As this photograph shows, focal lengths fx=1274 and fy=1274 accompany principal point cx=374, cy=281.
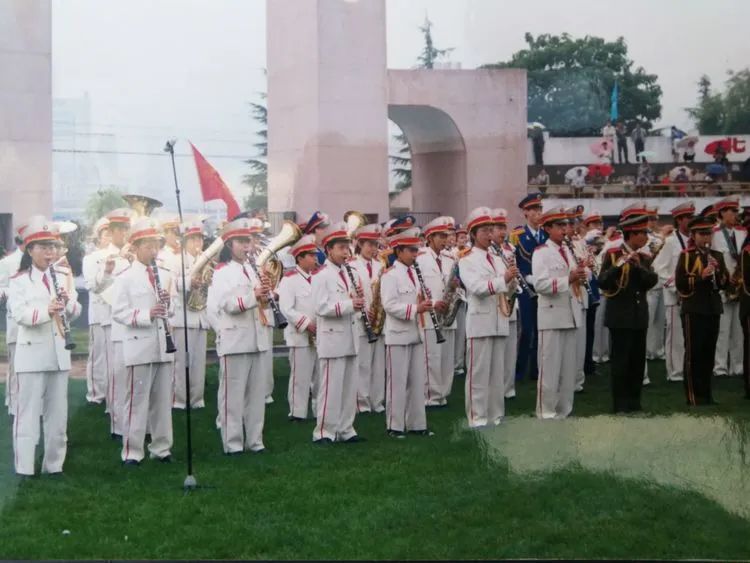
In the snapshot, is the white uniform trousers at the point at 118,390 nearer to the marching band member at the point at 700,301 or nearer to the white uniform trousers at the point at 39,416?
the white uniform trousers at the point at 39,416

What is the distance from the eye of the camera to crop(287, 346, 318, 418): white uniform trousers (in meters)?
11.1

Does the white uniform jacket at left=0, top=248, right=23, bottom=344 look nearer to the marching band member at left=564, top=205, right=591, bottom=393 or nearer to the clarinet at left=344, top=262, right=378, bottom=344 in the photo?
the clarinet at left=344, top=262, right=378, bottom=344

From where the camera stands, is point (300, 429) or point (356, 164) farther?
point (300, 429)

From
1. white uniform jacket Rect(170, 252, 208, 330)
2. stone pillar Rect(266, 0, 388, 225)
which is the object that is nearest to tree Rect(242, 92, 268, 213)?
stone pillar Rect(266, 0, 388, 225)

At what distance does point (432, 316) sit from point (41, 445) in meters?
3.19

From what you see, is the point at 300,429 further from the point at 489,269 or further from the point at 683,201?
the point at 683,201

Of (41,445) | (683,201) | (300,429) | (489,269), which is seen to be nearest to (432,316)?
(489,269)

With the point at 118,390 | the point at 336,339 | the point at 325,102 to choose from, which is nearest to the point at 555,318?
the point at 336,339

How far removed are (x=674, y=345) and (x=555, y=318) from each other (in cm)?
298

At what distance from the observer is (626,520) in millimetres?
7375

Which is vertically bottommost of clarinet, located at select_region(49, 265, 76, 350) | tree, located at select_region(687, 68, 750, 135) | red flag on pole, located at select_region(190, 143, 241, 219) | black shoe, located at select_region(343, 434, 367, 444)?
black shoe, located at select_region(343, 434, 367, 444)

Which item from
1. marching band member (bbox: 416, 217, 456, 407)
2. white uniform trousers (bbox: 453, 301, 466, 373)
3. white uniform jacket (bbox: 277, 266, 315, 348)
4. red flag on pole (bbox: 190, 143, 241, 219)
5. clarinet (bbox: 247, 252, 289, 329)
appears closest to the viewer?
red flag on pole (bbox: 190, 143, 241, 219)

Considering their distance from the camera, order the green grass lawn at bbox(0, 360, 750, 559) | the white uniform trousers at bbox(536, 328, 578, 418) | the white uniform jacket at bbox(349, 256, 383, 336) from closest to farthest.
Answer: the green grass lawn at bbox(0, 360, 750, 559), the white uniform trousers at bbox(536, 328, 578, 418), the white uniform jacket at bbox(349, 256, 383, 336)

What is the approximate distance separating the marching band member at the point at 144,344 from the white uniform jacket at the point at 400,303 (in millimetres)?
1725
